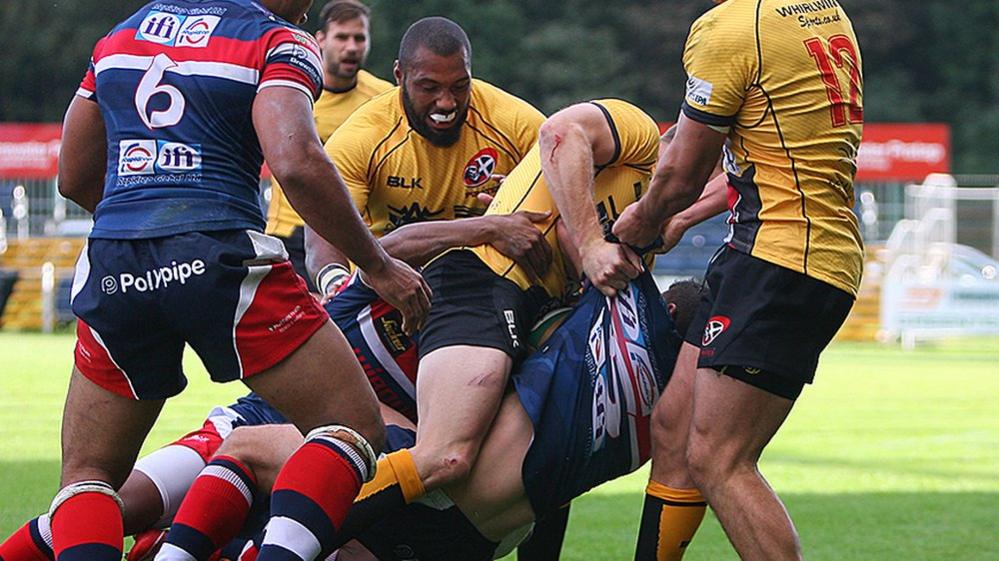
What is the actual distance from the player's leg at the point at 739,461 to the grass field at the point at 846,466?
1.24m

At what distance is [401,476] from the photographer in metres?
4.41

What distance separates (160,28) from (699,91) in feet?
5.02

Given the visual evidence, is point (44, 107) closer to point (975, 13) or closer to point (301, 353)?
point (975, 13)

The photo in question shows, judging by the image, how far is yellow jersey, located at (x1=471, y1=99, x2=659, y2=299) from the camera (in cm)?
512

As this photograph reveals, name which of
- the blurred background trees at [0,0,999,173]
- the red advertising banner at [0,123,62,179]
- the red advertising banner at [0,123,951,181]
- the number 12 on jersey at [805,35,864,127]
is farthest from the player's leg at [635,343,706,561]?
the blurred background trees at [0,0,999,173]

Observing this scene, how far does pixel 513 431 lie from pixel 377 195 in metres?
1.51

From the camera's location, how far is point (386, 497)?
4.38 metres

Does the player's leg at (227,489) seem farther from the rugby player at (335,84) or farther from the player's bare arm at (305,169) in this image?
the rugby player at (335,84)

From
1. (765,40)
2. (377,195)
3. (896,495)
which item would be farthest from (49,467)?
(765,40)

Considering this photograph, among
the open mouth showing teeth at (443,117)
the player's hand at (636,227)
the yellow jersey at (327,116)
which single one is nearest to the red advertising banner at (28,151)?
the yellow jersey at (327,116)

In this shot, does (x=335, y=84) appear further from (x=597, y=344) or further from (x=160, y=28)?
(x=160, y=28)

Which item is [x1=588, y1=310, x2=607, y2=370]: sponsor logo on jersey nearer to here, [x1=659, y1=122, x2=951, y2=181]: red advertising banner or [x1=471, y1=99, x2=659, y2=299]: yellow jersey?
[x1=471, y1=99, x2=659, y2=299]: yellow jersey

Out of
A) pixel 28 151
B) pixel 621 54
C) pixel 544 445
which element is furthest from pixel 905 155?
pixel 544 445

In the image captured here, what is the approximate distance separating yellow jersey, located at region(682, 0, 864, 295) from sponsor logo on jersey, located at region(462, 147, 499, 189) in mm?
1380
